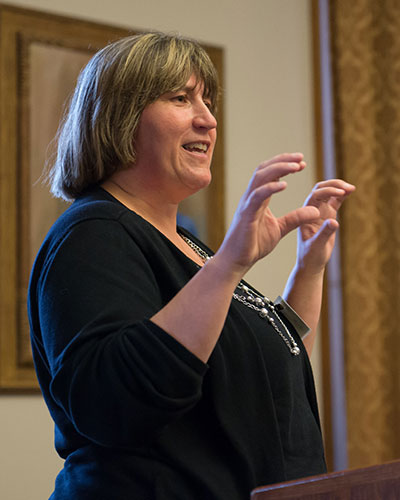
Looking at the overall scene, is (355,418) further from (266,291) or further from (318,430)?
(318,430)

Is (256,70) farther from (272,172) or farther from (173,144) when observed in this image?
(272,172)

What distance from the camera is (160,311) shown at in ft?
3.99

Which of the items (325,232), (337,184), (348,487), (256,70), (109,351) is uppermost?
(256,70)

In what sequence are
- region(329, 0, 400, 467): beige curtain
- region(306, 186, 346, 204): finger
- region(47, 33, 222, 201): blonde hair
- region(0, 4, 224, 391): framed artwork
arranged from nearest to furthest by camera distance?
region(47, 33, 222, 201): blonde hair → region(306, 186, 346, 204): finger → region(0, 4, 224, 391): framed artwork → region(329, 0, 400, 467): beige curtain

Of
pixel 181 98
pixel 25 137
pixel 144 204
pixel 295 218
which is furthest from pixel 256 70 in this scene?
pixel 295 218

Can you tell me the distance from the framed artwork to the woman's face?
1.75 meters

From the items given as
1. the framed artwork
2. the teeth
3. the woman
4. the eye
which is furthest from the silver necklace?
the framed artwork

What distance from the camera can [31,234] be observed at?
3393 millimetres

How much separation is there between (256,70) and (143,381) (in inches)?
125

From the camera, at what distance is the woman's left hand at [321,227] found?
1.72m

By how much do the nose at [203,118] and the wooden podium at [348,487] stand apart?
832 mm

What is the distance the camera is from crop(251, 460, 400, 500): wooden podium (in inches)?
37.9

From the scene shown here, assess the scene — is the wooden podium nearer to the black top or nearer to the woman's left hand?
the black top

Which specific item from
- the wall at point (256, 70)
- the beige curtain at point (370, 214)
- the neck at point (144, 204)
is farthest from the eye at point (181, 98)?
the beige curtain at point (370, 214)
